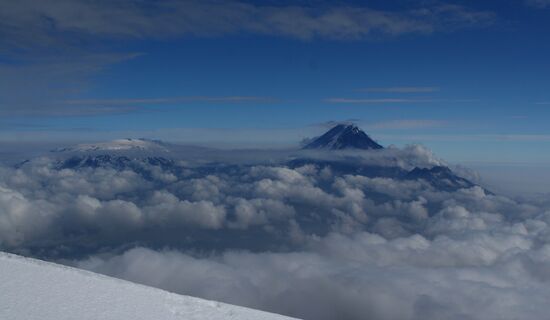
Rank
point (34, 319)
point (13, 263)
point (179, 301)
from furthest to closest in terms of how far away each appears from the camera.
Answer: point (13, 263), point (179, 301), point (34, 319)

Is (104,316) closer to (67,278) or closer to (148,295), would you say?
(148,295)

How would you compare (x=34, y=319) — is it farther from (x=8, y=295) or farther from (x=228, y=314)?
(x=228, y=314)

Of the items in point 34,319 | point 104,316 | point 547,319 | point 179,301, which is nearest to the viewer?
point 34,319

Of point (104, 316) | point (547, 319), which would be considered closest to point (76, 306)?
point (104, 316)

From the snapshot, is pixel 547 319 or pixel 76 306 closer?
pixel 76 306

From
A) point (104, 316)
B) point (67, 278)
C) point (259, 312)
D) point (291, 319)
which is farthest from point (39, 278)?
point (291, 319)

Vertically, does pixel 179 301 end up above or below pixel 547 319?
above
